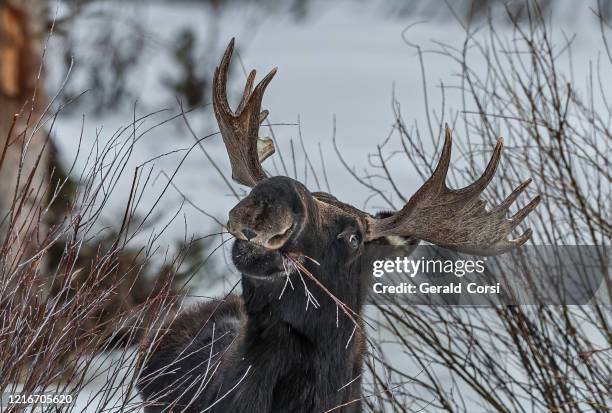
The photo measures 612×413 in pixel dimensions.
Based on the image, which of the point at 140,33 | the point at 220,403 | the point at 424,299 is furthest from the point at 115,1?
the point at 220,403

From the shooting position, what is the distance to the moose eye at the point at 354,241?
316cm

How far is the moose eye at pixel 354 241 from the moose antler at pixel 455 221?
0.28 ft

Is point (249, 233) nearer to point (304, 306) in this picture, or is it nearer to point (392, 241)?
point (304, 306)

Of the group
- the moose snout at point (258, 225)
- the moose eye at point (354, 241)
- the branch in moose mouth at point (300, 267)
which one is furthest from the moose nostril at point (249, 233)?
the moose eye at point (354, 241)

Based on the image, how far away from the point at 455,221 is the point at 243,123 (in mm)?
682

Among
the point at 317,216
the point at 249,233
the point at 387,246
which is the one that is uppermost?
the point at 387,246

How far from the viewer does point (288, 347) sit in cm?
310

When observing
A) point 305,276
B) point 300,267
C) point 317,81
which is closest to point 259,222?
point 300,267

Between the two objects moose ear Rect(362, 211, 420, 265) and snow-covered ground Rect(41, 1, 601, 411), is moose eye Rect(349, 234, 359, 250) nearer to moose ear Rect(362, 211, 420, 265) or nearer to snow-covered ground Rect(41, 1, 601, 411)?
moose ear Rect(362, 211, 420, 265)

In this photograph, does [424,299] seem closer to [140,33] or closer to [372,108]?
[140,33]

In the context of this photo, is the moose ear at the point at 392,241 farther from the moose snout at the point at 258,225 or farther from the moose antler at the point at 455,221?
the moose snout at the point at 258,225

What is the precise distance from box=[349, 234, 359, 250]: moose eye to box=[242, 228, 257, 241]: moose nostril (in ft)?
1.54

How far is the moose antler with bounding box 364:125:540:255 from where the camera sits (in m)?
3.15

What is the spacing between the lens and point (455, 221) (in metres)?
3.23
